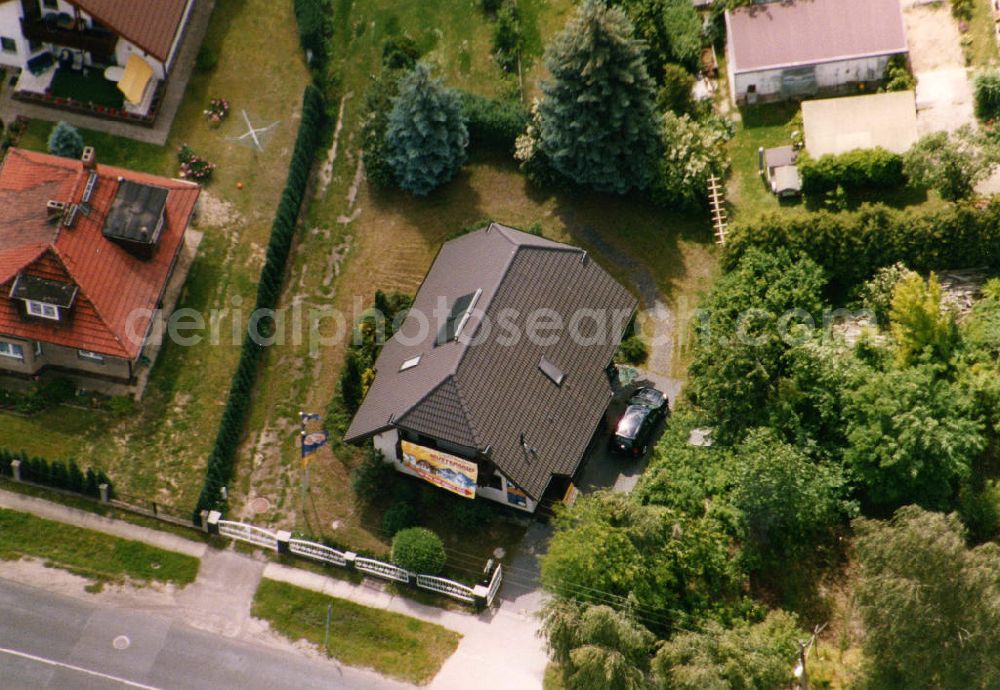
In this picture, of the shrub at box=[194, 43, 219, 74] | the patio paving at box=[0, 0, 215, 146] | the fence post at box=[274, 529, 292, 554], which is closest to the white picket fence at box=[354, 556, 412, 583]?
the fence post at box=[274, 529, 292, 554]

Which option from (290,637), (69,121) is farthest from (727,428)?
(69,121)

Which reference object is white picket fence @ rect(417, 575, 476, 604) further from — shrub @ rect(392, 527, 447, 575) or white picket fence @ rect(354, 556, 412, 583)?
white picket fence @ rect(354, 556, 412, 583)

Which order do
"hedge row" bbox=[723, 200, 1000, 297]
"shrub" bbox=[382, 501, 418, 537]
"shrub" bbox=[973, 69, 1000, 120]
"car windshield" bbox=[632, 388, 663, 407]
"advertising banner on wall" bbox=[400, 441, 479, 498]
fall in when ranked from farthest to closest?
1. "shrub" bbox=[973, 69, 1000, 120]
2. "car windshield" bbox=[632, 388, 663, 407]
3. "hedge row" bbox=[723, 200, 1000, 297]
4. "shrub" bbox=[382, 501, 418, 537]
5. "advertising banner on wall" bbox=[400, 441, 479, 498]

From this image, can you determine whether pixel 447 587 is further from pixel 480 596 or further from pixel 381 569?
pixel 381 569

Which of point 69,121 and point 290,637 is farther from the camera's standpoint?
point 69,121

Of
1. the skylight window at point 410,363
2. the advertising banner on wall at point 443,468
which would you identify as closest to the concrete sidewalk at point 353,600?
the advertising banner on wall at point 443,468

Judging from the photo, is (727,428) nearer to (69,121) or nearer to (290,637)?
(290,637)

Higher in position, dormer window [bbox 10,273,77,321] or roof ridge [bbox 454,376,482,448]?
roof ridge [bbox 454,376,482,448]
